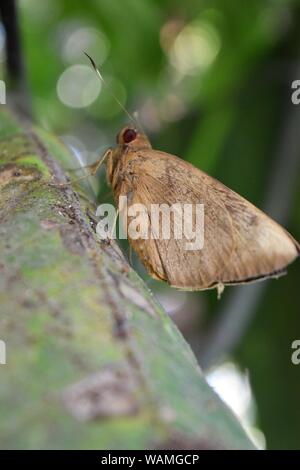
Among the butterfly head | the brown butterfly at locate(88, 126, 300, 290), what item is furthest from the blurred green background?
the brown butterfly at locate(88, 126, 300, 290)

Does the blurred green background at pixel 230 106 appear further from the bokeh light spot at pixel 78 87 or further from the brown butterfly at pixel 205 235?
the brown butterfly at pixel 205 235

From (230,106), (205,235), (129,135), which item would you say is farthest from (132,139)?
(230,106)

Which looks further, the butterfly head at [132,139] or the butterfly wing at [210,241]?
the butterfly head at [132,139]

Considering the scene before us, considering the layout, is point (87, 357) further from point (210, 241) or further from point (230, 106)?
point (230, 106)

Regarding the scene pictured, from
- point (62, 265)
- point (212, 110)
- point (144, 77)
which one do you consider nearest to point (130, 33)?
point (144, 77)

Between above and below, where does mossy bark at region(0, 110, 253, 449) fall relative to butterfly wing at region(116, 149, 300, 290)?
above

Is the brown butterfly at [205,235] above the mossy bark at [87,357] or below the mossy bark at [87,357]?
below

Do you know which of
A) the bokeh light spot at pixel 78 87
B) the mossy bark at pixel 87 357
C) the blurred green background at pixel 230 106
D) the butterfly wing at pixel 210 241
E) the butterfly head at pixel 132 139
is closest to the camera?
the mossy bark at pixel 87 357

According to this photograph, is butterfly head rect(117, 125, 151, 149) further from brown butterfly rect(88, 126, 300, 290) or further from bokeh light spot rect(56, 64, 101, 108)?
bokeh light spot rect(56, 64, 101, 108)

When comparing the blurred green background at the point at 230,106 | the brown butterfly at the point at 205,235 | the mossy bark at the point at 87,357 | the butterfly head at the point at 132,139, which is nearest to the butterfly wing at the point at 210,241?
the brown butterfly at the point at 205,235
